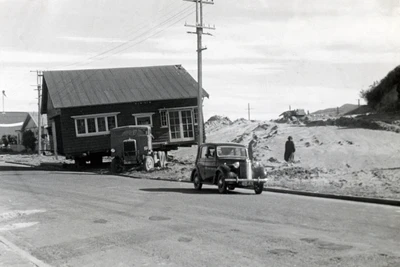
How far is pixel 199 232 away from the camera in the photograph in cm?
1013

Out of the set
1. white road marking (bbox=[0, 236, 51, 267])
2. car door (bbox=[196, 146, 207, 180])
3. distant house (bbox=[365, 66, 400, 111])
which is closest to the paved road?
white road marking (bbox=[0, 236, 51, 267])

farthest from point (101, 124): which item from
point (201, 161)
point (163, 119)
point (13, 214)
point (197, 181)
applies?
point (13, 214)

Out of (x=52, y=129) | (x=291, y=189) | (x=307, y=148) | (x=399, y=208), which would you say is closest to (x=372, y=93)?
(x=307, y=148)

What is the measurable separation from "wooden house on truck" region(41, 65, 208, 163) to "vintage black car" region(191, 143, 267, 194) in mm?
20504

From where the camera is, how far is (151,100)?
39938 millimetres

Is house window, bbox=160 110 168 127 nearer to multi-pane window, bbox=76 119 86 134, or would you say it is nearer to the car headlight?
multi-pane window, bbox=76 119 86 134

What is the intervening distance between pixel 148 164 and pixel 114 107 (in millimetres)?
9950

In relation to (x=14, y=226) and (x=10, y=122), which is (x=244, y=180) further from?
(x=10, y=122)

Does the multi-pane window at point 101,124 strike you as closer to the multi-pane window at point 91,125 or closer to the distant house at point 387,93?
the multi-pane window at point 91,125

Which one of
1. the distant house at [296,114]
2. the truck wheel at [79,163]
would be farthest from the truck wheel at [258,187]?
the distant house at [296,114]

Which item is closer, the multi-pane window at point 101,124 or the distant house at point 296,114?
the multi-pane window at point 101,124

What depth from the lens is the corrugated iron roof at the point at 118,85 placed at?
39375mm

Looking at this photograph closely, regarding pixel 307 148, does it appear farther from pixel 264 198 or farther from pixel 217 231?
pixel 217 231

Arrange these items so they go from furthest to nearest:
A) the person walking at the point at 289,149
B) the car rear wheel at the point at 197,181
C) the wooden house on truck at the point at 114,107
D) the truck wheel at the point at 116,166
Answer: the wooden house on truck at the point at 114,107, the truck wheel at the point at 116,166, the person walking at the point at 289,149, the car rear wheel at the point at 197,181
